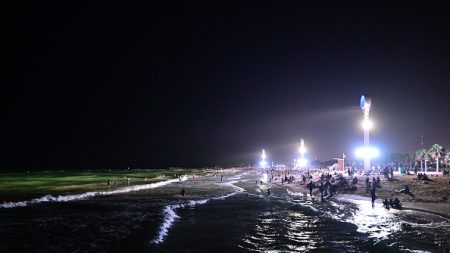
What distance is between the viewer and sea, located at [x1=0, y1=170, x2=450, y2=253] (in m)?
21.9

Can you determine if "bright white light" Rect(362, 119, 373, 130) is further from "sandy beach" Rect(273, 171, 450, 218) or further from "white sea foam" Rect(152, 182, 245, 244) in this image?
"white sea foam" Rect(152, 182, 245, 244)

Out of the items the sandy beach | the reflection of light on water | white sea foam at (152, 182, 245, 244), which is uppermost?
the sandy beach

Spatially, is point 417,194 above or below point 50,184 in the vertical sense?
above

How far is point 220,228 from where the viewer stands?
2802cm

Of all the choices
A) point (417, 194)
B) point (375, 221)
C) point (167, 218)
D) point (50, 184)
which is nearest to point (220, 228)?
point (167, 218)

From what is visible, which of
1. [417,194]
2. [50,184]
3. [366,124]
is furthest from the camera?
[366,124]

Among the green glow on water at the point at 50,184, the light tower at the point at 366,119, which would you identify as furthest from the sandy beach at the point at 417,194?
the green glow on water at the point at 50,184

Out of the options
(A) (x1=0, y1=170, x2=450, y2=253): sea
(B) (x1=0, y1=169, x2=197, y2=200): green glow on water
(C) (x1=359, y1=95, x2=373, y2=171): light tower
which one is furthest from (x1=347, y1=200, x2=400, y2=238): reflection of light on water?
(C) (x1=359, y1=95, x2=373, y2=171): light tower

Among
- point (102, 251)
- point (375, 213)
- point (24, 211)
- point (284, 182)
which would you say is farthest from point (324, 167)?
point (102, 251)

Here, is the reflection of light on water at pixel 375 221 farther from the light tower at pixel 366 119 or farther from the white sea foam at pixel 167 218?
the light tower at pixel 366 119

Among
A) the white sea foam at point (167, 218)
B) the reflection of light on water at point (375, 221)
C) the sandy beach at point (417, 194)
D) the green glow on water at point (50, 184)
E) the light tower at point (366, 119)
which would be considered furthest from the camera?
the light tower at point (366, 119)

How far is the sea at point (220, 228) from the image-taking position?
862 inches

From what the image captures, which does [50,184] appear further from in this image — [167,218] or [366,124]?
[366,124]

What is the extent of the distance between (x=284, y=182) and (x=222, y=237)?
6021 centimetres
